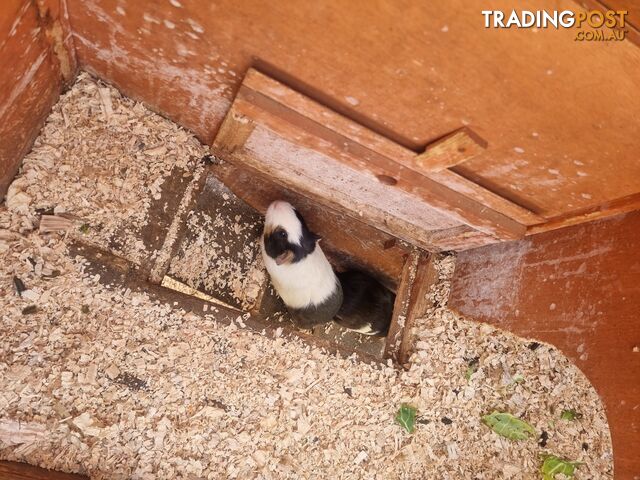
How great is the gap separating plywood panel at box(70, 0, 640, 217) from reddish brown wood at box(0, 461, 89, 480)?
5.62 feet

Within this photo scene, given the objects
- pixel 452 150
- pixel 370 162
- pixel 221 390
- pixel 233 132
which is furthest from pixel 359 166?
pixel 221 390

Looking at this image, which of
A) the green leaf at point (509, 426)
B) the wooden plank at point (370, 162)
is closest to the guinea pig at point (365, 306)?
the green leaf at point (509, 426)

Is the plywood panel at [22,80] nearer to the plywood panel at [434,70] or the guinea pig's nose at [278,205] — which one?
the plywood panel at [434,70]

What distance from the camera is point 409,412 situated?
2.65m

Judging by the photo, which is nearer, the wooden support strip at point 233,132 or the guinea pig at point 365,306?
the wooden support strip at point 233,132

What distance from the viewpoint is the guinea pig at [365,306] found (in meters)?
3.16

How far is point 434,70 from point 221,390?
5.92 ft

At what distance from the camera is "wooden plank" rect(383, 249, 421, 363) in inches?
113

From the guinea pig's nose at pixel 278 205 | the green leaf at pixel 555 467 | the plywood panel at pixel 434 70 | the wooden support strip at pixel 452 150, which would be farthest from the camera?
the guinea pig's nose at pixel 278 205

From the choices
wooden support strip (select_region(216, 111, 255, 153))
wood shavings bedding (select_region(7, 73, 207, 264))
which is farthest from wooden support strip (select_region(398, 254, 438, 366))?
wood shavings bedding (select_region(7, 73, 207, 264))

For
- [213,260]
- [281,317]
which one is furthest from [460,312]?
[213,260]

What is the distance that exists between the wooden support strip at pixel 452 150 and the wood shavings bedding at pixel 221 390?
1.25 meters

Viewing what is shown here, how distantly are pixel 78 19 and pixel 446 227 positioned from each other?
1926 mm

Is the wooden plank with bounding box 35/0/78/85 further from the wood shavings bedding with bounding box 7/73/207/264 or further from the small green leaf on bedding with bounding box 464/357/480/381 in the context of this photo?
the small green leaf on bedding with bounding box 464/357/480/381
